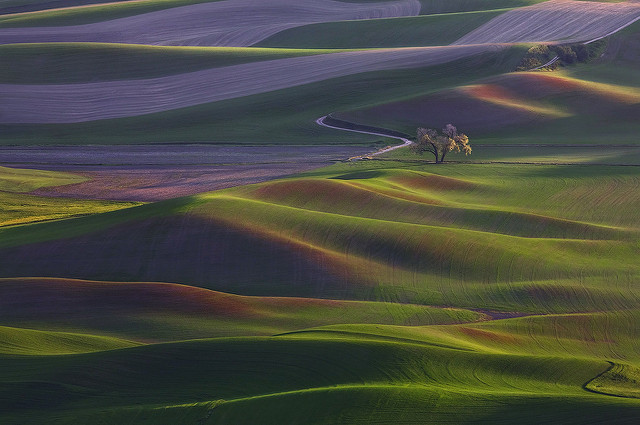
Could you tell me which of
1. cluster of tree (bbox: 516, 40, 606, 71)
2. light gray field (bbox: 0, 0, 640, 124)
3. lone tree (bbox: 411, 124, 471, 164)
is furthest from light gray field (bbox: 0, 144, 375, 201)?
cluster of tree (bbox: 516, 40, 606, 71)

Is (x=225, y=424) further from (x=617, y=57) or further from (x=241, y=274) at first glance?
(x=617, y=57)

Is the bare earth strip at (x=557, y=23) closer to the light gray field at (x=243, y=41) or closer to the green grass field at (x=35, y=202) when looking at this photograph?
the light gray field at (x=243, y=41)

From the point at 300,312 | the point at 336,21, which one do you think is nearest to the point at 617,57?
the point at 336,21

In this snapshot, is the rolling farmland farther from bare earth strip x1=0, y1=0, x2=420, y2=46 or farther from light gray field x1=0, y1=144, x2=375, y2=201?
bare earth strip x1=0, y1=0, x2=420, y2=46

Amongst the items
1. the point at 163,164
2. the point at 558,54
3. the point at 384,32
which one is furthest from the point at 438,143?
the point at 384,32

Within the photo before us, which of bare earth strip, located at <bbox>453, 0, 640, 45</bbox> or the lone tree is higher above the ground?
bare earth strip, located at <bbox>453, 0, 640, 45</bbox>

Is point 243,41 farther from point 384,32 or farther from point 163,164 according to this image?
point 163,164
